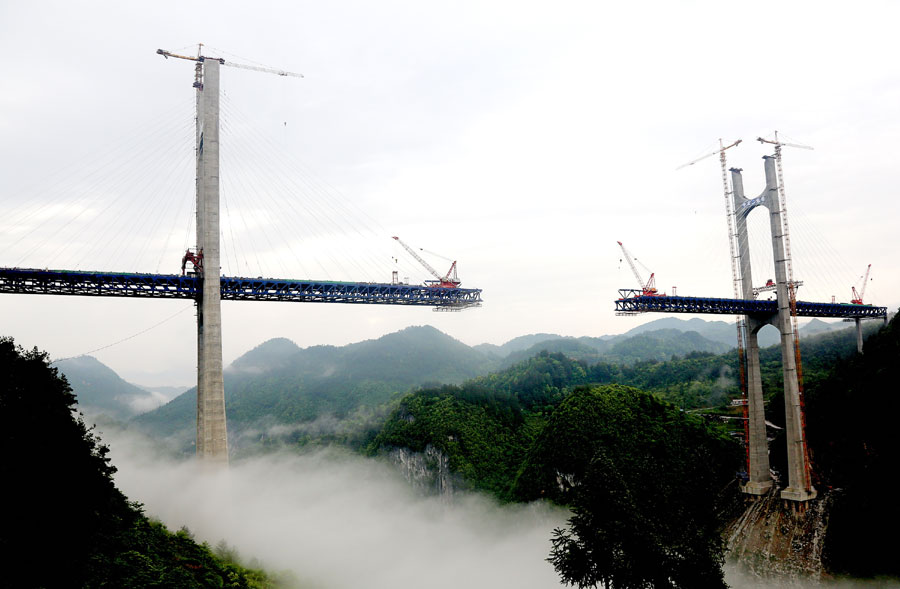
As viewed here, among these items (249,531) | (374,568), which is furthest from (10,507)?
(374,568)

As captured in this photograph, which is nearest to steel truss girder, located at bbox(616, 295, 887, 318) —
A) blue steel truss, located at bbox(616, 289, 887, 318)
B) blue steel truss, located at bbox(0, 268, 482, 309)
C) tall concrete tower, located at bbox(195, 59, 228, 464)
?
blue steel truss, located at bbox(616, 289, 887, 318)

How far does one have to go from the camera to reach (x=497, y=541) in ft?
255

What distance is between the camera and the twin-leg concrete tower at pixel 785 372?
5666 cm

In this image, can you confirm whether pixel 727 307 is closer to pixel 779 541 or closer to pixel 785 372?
pixel 785 372

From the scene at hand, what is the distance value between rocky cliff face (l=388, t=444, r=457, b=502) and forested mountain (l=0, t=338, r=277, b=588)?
69.8 m

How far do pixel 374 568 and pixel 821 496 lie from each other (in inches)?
1997

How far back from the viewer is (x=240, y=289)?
42969 millimetres

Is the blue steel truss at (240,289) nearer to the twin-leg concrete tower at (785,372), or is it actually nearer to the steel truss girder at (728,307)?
the steel truss girder at (728,307)

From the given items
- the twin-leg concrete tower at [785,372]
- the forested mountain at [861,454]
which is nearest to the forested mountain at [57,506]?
the forested mountain at [861,454]

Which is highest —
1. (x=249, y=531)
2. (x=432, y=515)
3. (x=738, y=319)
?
(x=738, y=319)

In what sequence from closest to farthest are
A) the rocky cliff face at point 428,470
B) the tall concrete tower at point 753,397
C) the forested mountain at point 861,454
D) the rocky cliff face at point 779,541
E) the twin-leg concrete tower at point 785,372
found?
the forested mountain at point 861,454, the rocky cliff face at point 779,541, the twin-leg concrete tower at point 785,372, the tall concrete tower at point 753,397, the rocky cliff face at point 428,470

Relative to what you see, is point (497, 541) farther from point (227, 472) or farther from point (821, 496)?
point (227, 472)

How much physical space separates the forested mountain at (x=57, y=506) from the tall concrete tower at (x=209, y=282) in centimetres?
1032

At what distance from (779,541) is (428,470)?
59775 millimetres
